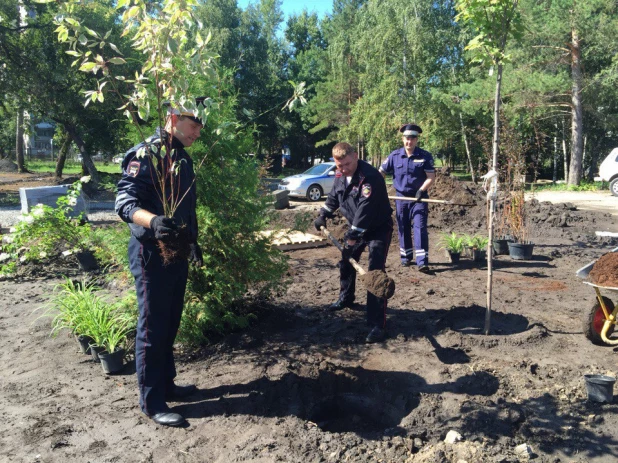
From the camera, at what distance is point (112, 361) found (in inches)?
167

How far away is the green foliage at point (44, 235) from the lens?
739cm

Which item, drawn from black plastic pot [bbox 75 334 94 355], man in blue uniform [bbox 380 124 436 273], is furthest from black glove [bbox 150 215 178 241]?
man in blue uniform [bbox 380 124 436 273]

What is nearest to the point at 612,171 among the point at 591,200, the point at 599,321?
the point at 591,200

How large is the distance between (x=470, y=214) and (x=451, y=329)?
829cm

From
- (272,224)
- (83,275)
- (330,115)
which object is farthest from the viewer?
(330,115)

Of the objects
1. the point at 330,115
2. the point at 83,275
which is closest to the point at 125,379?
the point at 83,275

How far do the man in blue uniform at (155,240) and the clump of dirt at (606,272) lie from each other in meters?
3.59

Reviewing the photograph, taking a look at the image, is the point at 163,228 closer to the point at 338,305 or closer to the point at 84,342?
the point at 84,342

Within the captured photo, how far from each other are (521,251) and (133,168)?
653 cm

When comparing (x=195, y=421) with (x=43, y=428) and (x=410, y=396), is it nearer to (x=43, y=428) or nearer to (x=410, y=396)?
(x=43, y=428)

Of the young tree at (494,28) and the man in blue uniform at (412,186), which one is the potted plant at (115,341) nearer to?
the young tree at (494,28)

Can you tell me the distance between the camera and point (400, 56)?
24344 millimetres

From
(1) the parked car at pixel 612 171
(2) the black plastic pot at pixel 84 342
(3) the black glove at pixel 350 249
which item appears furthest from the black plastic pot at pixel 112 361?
(1) the parked car at pixel 612 171

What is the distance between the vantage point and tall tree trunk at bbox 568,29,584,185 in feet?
70.4
